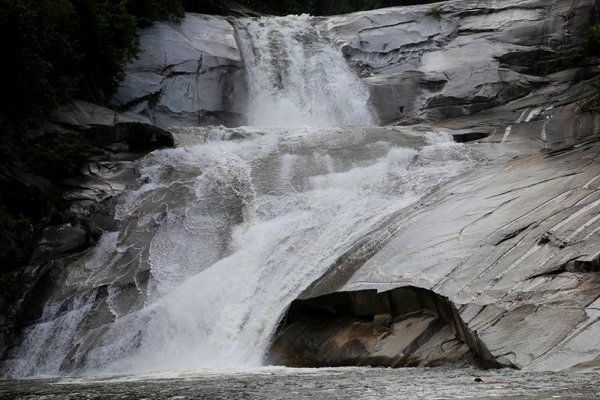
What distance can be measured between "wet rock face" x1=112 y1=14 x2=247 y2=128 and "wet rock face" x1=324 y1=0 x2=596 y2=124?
176 inches

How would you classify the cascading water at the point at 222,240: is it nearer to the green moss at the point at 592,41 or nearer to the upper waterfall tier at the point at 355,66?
the upper waterfall tier at the point at 355,66

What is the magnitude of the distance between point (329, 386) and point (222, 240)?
7.69 metres

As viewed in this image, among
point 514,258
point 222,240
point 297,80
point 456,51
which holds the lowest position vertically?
point 222,240

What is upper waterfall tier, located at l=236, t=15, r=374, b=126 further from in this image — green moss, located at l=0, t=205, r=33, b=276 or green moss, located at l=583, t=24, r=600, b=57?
green moss, located at l=0, t=205, r=33, b=276

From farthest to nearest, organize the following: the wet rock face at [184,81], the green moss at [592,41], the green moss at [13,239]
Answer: the wet rock face at [184,81]
the green moss at [592,41]
the green moss at [13,239]

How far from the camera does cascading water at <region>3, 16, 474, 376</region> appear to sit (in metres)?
13.0

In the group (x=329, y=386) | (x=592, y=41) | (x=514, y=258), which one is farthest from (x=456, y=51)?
(x=329, y=386)

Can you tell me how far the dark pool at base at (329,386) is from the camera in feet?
22.8

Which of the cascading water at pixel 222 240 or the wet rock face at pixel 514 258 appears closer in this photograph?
the wet rock face at pixel 514 258

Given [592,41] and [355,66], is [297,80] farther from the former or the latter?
[592,41]

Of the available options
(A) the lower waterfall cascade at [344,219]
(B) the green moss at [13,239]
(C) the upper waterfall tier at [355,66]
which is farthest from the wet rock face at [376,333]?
(C) the upper waterfall tier at [355,66]

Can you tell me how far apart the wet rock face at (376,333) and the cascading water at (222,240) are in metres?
0.55

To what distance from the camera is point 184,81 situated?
77.4 ft

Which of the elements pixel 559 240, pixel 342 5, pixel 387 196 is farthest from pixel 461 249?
pixel 342 5
